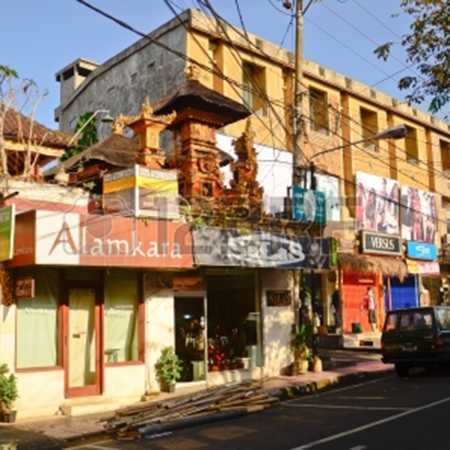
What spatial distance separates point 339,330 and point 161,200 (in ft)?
45.0

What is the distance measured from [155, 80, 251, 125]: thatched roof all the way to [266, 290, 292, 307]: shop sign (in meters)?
4.97

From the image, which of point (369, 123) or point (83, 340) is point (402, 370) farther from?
point (369, 123)

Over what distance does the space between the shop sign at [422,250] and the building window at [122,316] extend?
60.5ft

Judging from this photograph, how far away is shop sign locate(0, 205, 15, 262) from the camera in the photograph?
35.6 feet

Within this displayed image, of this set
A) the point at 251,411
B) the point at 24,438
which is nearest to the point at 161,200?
the point at 251,411

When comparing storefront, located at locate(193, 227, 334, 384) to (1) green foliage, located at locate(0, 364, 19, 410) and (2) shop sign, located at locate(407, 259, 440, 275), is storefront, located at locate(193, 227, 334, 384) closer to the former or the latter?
(1) green foliage, located at locate(0, 364, 19, 410)

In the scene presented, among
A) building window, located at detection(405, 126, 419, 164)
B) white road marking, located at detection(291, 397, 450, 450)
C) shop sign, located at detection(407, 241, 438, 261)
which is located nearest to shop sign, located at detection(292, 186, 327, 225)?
white road marking, located at detection(291, 397, 450, 450)

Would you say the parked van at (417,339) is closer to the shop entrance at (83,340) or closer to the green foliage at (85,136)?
the shop entrance at (83,340)

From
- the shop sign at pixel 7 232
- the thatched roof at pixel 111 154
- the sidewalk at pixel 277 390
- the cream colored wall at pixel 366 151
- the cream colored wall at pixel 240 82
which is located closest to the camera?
the sidewalk at pixel 277 390

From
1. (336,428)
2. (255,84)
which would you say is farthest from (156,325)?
(255,84)

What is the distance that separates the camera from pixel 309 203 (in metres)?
17.0

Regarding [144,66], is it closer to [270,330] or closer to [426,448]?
[270,330]

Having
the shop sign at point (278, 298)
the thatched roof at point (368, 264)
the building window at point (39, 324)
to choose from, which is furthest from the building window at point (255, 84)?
the building window at point (39, 324)

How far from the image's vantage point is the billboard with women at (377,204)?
2681 centimetres
